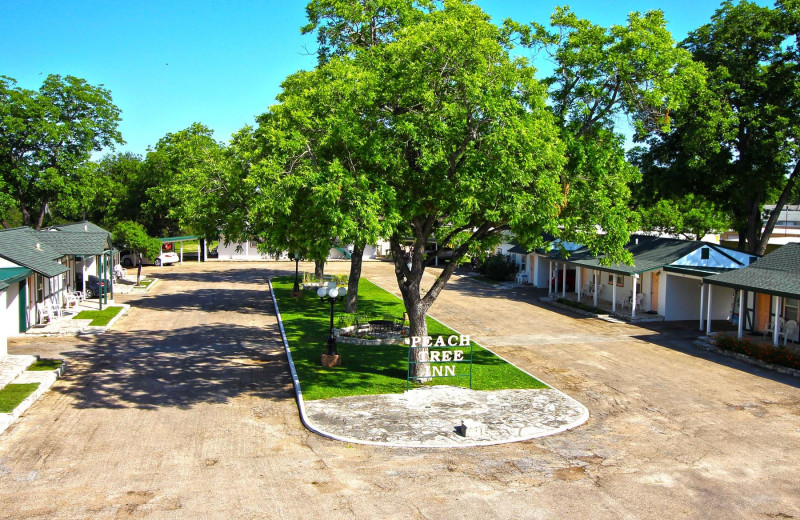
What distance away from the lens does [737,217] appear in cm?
3269

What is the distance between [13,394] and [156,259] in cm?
3698

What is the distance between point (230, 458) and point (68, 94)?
3221 centimetres

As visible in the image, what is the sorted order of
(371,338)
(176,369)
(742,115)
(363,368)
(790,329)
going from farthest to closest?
(742,115)
(790,329)
(371,338)
(176,369)
(363,368)

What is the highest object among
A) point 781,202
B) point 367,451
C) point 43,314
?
point 781,202

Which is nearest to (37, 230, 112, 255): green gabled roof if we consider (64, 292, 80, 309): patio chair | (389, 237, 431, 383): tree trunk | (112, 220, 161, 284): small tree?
(64, 292, 80, 309): patio chair

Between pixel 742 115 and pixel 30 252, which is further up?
pixel 742 115

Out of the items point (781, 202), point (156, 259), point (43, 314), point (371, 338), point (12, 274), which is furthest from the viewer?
point (156, 259)

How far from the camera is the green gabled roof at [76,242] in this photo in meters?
26.6

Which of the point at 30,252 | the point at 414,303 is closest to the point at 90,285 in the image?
the point at 30,252

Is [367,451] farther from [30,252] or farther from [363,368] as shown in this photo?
[30,252]

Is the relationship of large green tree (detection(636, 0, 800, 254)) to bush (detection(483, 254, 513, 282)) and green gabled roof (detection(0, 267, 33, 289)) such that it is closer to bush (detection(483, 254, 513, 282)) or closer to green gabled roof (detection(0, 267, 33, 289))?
bush (detection(483, 254, 513, 282))

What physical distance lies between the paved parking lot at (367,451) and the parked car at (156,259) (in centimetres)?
2919

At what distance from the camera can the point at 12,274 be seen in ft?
64.0

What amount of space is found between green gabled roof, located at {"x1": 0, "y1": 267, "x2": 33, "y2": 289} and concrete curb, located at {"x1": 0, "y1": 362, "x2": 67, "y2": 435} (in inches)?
128
